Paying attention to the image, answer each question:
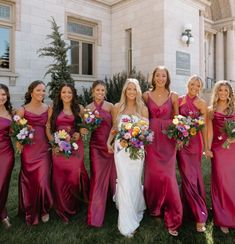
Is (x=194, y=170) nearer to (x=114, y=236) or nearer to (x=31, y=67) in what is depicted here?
(x=114, y=236)

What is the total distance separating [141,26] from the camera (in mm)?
14078

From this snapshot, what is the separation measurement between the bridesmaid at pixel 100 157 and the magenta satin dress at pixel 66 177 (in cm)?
23

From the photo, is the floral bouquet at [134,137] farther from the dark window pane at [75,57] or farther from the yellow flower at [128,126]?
the dark window pane at [75,57]

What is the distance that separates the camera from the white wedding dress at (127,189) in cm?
422

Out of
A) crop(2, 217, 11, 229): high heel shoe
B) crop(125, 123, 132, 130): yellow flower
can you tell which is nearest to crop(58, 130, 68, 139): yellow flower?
crop(125, 123, 132, 130): yellow flower

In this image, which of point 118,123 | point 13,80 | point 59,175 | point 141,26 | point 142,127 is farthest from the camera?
point 141,26

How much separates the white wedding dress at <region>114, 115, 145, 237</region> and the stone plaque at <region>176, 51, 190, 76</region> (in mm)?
10202

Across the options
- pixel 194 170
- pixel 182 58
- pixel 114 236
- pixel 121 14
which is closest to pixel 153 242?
pixel 114 236

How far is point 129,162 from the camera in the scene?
14.1 feet

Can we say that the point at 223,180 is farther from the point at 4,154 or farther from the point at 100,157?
the point at 4,154

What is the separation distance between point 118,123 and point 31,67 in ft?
29.4

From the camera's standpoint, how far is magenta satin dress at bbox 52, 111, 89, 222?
183 inches

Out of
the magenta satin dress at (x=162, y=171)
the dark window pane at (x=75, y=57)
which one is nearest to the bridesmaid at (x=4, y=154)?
the magenta satin dress at (x=162, y=171)

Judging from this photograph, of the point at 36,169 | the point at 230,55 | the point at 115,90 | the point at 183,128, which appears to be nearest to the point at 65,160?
the point at 36,169
